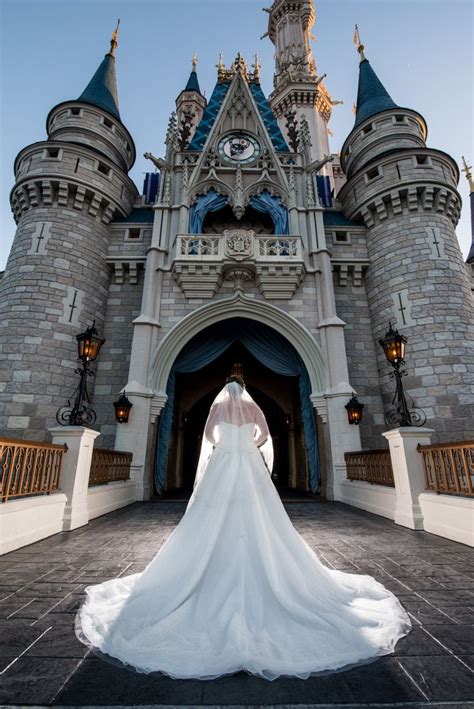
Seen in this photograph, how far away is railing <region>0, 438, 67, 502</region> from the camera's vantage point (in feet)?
13.3

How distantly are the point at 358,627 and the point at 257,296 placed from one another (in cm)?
990

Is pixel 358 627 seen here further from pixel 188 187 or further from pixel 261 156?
pixel 261 156

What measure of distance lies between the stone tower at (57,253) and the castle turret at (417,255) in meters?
9.73

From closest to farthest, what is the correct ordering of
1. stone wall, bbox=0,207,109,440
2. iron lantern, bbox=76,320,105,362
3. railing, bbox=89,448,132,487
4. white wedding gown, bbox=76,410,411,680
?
white wedding gown, bbox=76,410,411,680 → iron lantern, bbox=76,320,105,362 → railing, bbox=89,448,132,487 → stone wall, bbox=0,207,109,440

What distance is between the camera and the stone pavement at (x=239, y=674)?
1.52m

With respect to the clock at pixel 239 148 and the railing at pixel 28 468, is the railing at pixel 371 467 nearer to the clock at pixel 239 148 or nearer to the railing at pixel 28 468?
the railing at pixel 28 468

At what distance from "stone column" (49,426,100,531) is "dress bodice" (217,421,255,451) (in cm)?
366

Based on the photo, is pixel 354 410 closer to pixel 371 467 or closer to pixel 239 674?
pixel 371 467

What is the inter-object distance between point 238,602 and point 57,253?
1182 centimetres

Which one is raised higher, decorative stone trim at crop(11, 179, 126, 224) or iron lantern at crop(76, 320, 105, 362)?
decorative stone trim at crop(11, 179, 126, 224)

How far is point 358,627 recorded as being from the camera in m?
2.01

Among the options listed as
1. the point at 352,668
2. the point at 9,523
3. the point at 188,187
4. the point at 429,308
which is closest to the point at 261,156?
the point at 188,187

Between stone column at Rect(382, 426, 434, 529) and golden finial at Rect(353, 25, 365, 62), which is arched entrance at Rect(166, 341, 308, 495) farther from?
golden finial at Rect(353, 25, 365, 62)

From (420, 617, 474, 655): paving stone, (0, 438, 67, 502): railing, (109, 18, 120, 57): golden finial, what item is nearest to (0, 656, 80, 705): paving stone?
(420, 617, 474, 655): paving stone
